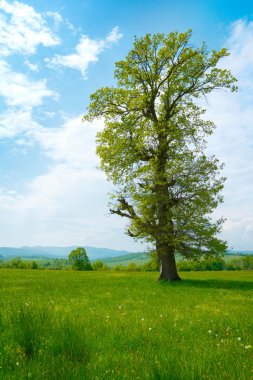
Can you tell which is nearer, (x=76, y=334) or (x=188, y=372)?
(x=188, y=372)

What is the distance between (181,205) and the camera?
28656 mm

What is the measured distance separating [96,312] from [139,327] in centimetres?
319

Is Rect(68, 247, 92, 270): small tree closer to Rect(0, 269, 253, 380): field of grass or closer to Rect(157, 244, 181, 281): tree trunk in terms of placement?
Rect(157, 244, 181, 281): tree trunk

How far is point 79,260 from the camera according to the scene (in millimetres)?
99688

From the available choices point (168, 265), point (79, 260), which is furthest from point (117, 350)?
point (79, 260)

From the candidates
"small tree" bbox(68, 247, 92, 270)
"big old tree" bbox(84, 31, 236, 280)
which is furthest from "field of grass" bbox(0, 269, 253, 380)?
"small tree" bbox(68, 247, 92, 270)

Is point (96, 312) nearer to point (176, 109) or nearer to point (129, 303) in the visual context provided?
point (129, 303)

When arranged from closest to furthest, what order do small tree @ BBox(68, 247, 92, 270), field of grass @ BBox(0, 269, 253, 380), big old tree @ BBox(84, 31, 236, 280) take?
field of grass @ BBox(0, 269, 253, 380), big old tree @ BBox(84, 31, 236, 280), small tree @ BBox(68, 247, 92, 270)

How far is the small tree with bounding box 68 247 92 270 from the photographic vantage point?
98694mm

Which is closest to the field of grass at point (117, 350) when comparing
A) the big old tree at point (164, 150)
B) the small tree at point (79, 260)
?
the big old tree at point (164, 150)

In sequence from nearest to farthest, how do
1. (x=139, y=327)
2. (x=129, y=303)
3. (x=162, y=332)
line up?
(x=162, y=332) → (x=139, y=327) → (x=129, y=303)

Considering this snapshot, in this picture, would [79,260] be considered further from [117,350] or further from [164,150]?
[117,350]

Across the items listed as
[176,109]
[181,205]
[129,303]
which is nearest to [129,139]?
[176,109]

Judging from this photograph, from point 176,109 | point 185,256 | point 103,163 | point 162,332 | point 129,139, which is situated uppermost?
point 176,109
